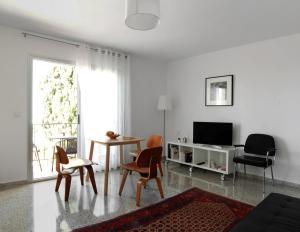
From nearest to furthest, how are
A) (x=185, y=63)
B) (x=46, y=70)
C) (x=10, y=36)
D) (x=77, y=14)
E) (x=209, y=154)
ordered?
(x=77, y=14) < (x=10, y=36) < (x=209, y=154) < (x=46, y=70) < (x=185, y=63)

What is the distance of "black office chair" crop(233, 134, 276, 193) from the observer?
3496 millimetres

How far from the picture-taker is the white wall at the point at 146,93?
16.8ft

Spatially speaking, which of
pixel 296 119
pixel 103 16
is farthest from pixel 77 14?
pixel 296 119

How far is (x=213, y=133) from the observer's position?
441 centimetres

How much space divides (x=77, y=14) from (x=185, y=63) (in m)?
2.99

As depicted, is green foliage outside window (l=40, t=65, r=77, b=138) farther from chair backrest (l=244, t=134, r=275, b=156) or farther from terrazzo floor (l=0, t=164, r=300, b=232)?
chair backrest (l=244, t=134, r=275, b=156)

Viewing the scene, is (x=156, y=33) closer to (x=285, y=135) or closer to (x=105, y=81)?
(x=105, y=81)

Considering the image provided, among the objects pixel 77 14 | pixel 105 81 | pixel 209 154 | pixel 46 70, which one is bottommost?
pixel 209 154

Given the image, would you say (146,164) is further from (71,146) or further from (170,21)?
(71,146)

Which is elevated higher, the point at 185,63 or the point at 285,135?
the point at 185,63

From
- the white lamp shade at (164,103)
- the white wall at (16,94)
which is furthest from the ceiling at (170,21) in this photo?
the white lamp shade at (164,103)

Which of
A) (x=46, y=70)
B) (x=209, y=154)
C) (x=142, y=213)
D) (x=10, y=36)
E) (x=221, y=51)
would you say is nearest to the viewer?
(x=142, y=213)

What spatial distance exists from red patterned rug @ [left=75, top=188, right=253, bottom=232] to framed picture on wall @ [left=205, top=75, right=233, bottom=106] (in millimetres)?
2123

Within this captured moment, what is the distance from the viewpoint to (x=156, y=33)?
11.9ft
